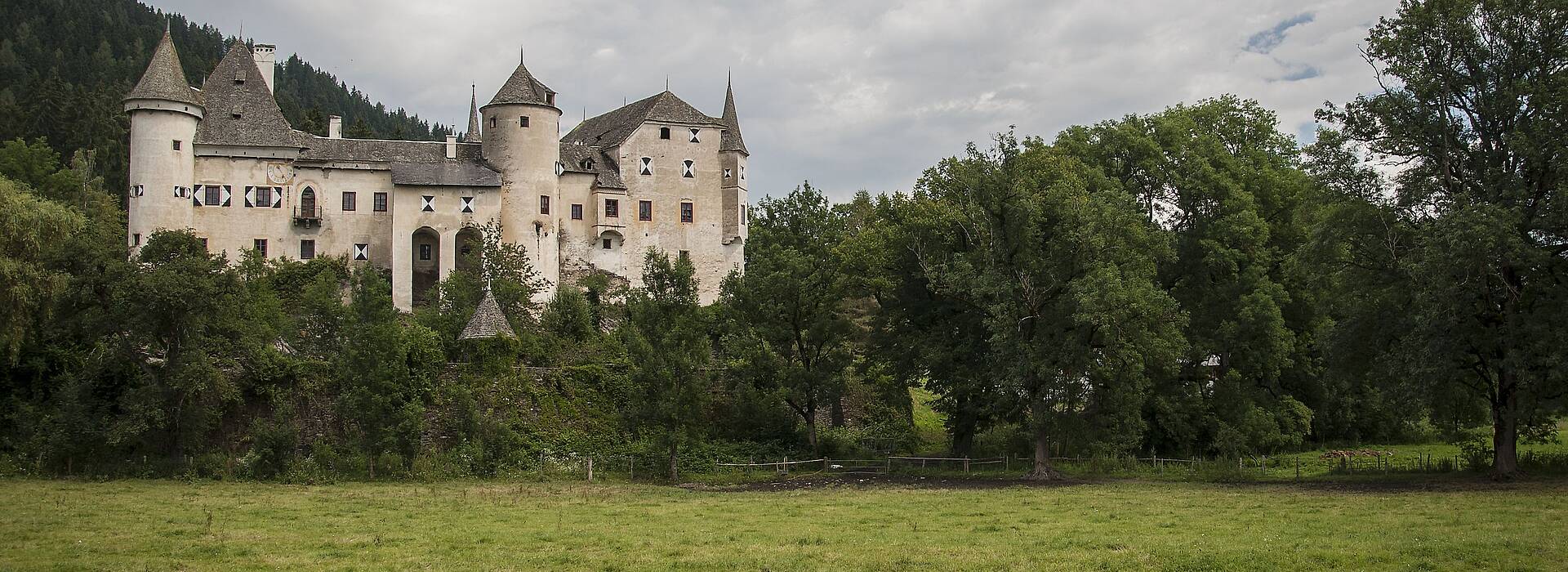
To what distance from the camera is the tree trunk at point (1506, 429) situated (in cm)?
2942

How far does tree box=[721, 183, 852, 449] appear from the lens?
4044 cm

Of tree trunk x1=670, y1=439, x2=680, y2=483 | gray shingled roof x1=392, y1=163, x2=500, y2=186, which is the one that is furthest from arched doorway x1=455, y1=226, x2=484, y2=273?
tree trunk x1=670, y1=439, x2=680, y2=483

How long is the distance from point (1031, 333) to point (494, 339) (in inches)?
665

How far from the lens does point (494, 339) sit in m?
40.1

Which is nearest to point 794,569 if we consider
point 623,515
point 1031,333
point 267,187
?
point 623,515

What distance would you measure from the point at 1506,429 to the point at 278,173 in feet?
164

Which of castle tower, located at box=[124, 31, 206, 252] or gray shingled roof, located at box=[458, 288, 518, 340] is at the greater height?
castle tower, located at box=[124, 31, 206, 252]

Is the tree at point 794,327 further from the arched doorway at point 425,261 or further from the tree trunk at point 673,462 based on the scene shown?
the arched doorway at point 425,261

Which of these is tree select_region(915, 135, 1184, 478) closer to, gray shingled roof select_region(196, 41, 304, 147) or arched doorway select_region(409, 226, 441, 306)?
arched doorway select_region(409, 226, 441, 306)

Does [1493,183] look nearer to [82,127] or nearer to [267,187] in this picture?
[267,187]

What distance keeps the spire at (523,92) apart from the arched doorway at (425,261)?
7.01 metres

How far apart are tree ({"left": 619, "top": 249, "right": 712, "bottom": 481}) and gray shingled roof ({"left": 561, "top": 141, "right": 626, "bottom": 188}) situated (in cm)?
2568

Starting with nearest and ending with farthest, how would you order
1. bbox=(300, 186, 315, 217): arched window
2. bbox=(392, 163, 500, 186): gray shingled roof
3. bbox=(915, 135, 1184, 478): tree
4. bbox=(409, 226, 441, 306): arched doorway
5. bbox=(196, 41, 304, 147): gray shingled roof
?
1. bbox=(915, 135, 1184, 478): tree
2. bbox=(196, 41, 304, 147): gray shingled roof
3. bbox=(392, 163, 500, 186): gray shingled roof
4. bbox=(300, 186, 315, 217): arched window
5. bbox=(409, 226, 441, 306): arched doorway

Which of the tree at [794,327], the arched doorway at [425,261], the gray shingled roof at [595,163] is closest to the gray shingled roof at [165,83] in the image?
the arched doorway at [425,261]
